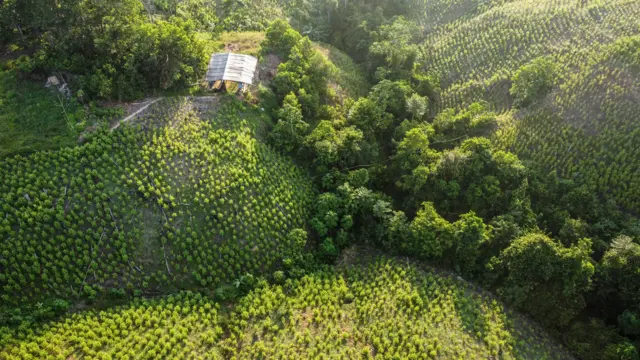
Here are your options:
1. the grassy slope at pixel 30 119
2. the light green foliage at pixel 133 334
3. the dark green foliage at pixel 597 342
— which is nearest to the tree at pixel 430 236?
the dark green foliage at pixel 597 342

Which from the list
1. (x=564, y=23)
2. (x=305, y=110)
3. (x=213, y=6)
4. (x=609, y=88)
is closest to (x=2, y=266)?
(x=305, y=110)

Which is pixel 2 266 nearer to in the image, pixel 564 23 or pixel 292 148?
pixel 292 148

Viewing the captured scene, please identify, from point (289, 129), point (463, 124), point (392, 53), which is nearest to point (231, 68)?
point (289, 129)

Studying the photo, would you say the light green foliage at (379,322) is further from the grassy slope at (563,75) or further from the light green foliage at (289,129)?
the grassy slope at (563,75)

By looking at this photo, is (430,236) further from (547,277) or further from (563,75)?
(563,75)

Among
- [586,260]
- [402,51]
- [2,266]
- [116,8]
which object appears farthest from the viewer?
[402,51]

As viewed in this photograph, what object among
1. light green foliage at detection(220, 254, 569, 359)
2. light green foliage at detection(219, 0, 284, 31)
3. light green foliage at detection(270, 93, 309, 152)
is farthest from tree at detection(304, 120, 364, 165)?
light green foliage at detection(219, 0, 284, 31)

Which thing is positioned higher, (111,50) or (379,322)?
(111,50)
